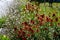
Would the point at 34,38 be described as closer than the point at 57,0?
Yes

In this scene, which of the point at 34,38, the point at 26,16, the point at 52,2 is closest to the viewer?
the point at 34,38

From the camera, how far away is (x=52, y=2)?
1407 cm

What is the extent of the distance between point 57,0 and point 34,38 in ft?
27.4

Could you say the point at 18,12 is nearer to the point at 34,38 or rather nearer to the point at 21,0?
the point at 21,0

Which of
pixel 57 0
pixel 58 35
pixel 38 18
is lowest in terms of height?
pixel 57 0

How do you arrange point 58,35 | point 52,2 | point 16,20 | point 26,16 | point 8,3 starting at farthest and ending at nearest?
1. point 52,2
2. point 8,3
3. point 26,16
4. point 16,20
5. point 58,35

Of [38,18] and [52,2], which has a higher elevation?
[38,18]

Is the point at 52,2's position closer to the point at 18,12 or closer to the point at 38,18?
the point at 18,12

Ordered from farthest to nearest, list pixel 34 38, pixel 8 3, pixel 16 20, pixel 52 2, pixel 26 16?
1. pixel 52 2
2. pixel 8 3
3. pixel 26 16
4. pixel 16 20
5. pixel 34 38

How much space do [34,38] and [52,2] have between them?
7489 millimetres

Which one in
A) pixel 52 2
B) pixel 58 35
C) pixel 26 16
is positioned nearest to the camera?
pixel 58 35

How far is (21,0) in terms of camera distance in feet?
34.9

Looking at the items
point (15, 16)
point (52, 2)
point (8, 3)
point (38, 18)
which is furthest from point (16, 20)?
point (52, 2)

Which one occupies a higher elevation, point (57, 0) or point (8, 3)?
point (8, 3)
